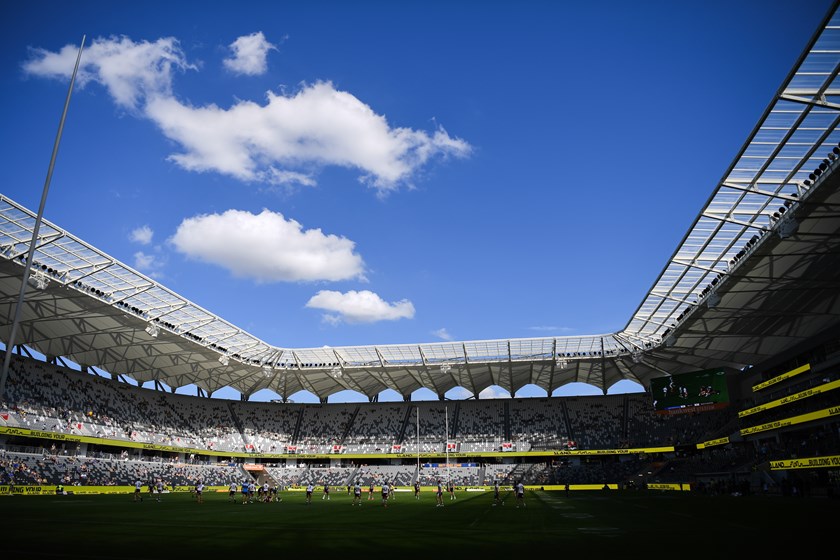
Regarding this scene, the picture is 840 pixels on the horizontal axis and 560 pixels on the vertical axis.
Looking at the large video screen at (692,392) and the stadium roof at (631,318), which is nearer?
the stadium roof at (631,318)

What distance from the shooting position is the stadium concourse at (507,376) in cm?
3189

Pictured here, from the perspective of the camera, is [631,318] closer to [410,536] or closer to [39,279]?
[410,536]

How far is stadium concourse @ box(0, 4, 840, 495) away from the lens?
31891 millimetres

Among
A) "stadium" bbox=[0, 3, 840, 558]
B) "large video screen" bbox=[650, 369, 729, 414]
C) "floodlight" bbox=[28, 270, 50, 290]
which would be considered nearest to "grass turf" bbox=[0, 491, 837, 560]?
"stadium" bbox=[0, 3, 840, 558]

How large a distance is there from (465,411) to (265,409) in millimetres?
30184

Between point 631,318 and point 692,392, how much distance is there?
9.98 metres

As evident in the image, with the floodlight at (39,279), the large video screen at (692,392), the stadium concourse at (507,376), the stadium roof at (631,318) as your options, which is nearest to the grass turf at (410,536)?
the stadium concourse at (507,376)

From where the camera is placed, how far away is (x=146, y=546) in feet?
45.1

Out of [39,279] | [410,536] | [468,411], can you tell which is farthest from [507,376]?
[410,536]

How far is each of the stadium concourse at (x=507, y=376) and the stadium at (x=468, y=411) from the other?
0.24m

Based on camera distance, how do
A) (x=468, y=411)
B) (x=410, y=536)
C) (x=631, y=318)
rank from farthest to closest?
(x=468, y=411) < (x=631, y=318) < (x=410, y=536)

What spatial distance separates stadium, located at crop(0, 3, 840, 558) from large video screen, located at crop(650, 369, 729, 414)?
0.68 ft

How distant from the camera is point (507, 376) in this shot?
73.6 m

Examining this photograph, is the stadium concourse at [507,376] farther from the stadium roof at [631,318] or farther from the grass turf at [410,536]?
the grass turf at [410,536]
